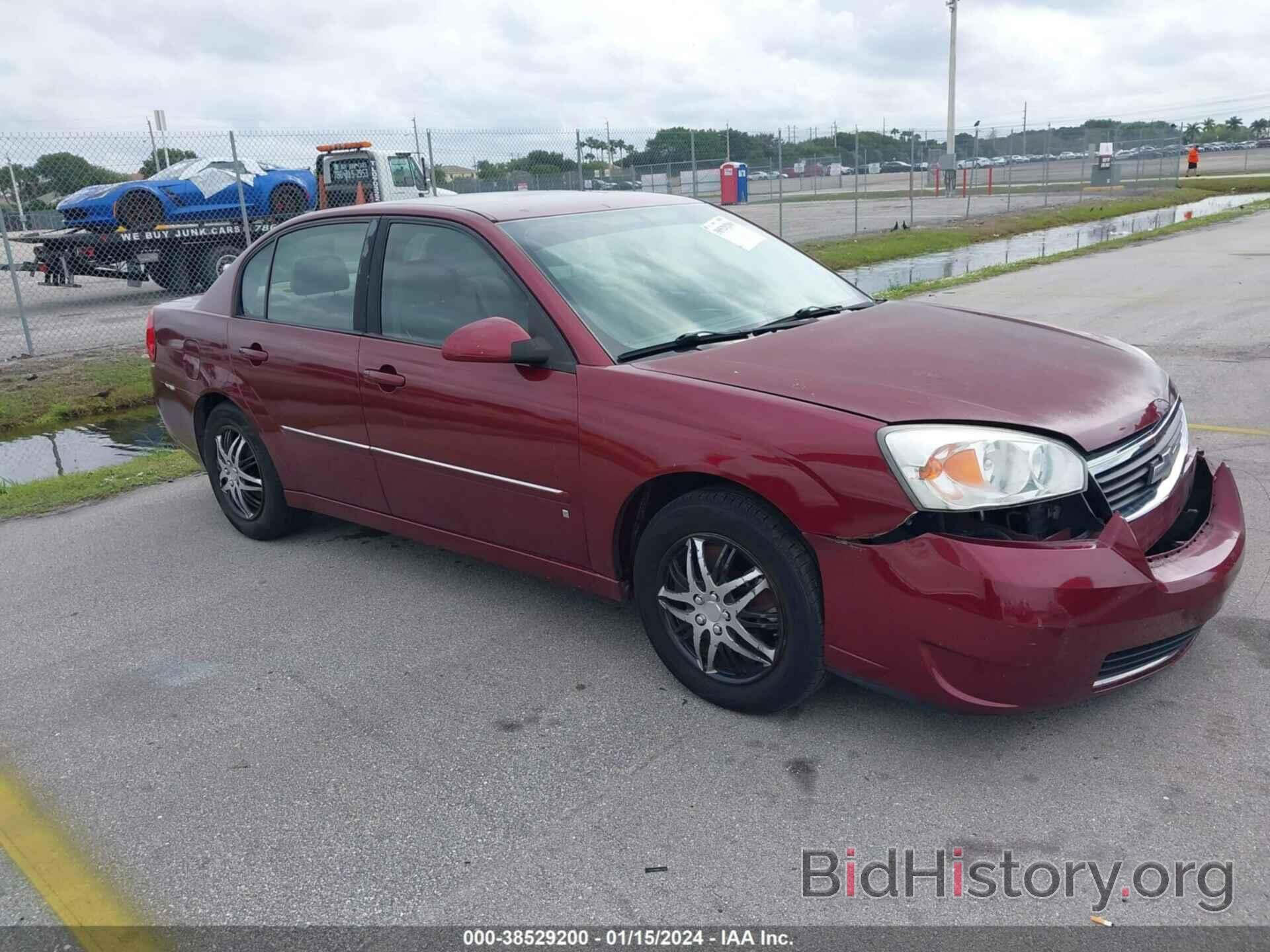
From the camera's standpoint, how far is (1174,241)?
711 inches

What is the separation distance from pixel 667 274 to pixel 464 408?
0.94 m

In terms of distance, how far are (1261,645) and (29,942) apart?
381 cm

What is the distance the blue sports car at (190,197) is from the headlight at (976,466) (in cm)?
1409

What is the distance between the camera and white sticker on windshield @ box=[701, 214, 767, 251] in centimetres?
456

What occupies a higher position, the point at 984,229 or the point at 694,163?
the point at 694,163

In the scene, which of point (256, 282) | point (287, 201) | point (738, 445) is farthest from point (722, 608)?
point (287, 201)

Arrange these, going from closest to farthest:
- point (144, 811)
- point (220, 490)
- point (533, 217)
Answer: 1. point (144, 811)
2. point (533, 217)
3. point (220, 490)

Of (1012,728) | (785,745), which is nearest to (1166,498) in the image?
(1012,728)

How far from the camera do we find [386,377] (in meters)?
4.31

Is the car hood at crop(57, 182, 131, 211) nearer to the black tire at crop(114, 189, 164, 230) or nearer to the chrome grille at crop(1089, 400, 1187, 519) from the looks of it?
the black tire at crop(114, 189, 164, 230)

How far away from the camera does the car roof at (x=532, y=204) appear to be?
14.1ft

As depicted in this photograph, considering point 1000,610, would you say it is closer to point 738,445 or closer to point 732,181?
point 738,445

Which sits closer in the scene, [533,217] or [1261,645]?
[1261,645]

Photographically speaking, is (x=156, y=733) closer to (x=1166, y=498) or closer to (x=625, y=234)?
(x=625, y=234)
